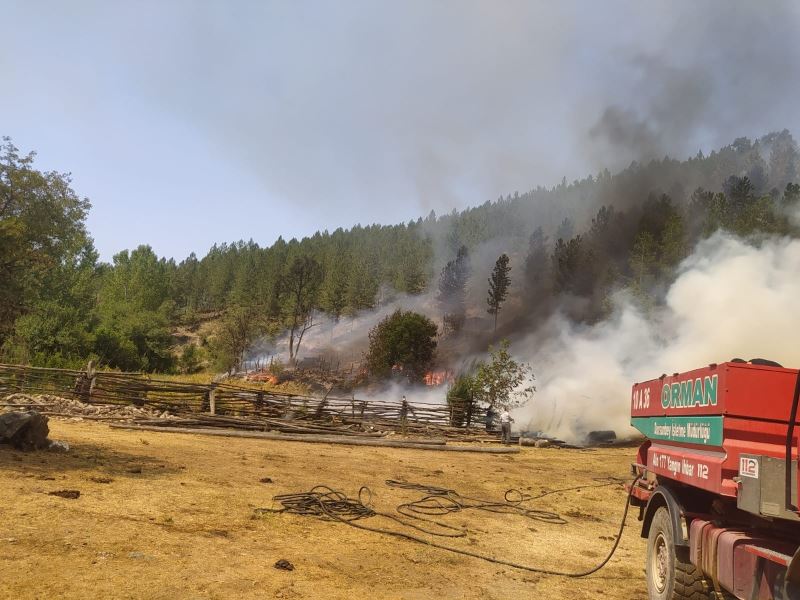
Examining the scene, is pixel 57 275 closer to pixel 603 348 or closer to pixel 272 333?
pixel 272 333

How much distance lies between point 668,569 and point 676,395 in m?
1.51

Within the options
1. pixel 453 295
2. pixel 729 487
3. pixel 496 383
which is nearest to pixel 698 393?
pixel 729 487

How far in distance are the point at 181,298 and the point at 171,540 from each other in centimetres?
11256

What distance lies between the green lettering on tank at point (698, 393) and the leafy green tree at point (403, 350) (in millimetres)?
57226

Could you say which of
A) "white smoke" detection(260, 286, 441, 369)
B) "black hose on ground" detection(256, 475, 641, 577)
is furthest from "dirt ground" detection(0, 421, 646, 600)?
"white smoke" detection(260, 286, 441, 369)

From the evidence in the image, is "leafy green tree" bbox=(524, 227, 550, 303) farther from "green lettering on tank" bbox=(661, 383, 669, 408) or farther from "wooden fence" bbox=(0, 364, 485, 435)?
"green lettering on tank" bbox=(661, 383, 669, 408)

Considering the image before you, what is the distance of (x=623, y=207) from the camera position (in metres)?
103

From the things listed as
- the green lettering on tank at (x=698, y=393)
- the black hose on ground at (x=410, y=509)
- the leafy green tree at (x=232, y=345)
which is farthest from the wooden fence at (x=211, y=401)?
the leafy green tree at (x=232, y=345)

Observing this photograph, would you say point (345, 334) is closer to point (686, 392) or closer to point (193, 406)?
point (193, 406)

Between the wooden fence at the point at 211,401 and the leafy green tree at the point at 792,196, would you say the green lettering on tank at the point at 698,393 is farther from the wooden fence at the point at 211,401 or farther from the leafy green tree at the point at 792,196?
the leafy green tree at the point at 792,196

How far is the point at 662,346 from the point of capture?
38.0 m

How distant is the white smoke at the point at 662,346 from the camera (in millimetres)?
30125

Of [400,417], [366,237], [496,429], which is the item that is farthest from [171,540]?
[366,237]

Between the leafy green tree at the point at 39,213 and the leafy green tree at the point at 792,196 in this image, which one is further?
the leafy green tree at the point at 792,196
